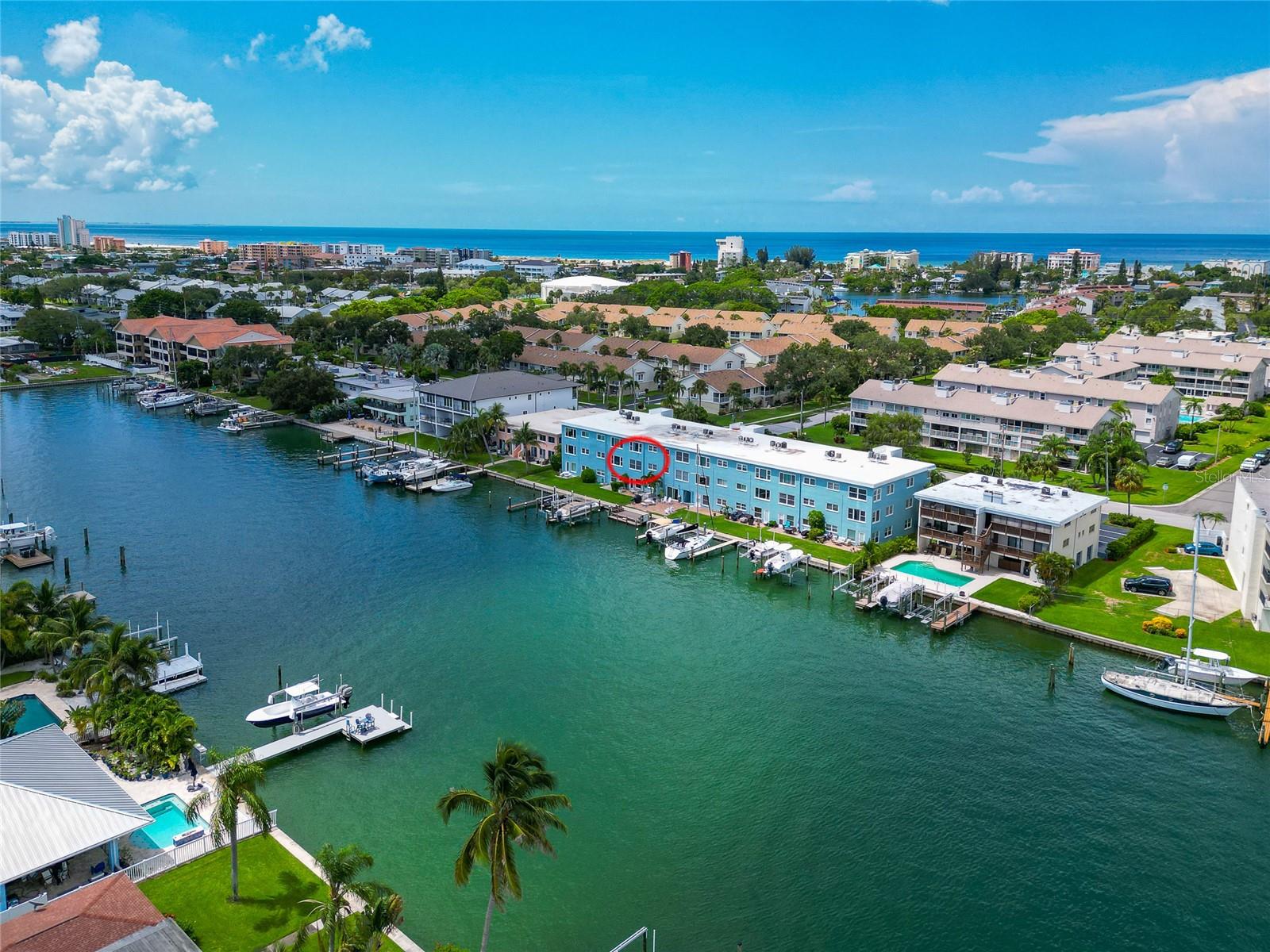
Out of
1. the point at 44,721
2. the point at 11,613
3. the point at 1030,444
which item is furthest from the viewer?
the point at 1030,444

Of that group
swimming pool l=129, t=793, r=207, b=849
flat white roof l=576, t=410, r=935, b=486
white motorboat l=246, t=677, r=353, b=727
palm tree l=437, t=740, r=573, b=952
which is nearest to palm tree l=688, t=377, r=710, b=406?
flat white roof l=576, t=410, r=935, b=486

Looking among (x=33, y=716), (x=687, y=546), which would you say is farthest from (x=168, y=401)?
(x=33, y=716)

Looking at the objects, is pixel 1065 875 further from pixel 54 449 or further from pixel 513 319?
pixel 513 319

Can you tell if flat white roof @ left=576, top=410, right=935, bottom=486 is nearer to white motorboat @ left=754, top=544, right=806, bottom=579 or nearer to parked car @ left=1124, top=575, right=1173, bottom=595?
white motorboat @ left=754, top=544, right=806, bottom=579

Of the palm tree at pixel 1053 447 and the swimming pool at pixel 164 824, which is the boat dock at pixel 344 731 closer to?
the swimming pool at pixel 164 824

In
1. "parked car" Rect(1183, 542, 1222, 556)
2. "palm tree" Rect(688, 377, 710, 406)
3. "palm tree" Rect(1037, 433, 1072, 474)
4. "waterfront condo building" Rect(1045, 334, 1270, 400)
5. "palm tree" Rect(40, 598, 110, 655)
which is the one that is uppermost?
"waterfront condo building" Rect(1045, 334, 1270, 400)

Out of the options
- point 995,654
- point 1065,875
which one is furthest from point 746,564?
point 1065,875

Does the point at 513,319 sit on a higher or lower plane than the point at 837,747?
higher
